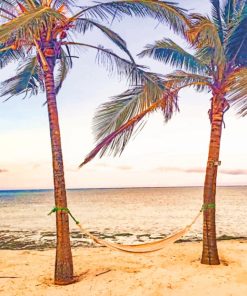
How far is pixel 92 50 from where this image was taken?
289 inches

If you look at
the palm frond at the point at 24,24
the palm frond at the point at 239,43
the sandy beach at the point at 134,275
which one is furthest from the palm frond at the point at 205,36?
the sandy beach at the point at 134,275

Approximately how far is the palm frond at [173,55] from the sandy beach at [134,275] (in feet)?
14.3

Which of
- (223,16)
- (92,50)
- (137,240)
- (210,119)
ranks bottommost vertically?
(137,240)

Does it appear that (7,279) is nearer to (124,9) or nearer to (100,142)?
(100,142)

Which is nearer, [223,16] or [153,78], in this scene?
[153,78]

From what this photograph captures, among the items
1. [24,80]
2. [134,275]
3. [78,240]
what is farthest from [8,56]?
[78,240]

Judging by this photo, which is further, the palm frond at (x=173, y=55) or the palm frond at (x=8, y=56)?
the palm frond at (x=8, y=56)

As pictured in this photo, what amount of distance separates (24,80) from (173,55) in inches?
145

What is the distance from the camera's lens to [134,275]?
699 cm

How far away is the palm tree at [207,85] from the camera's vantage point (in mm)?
6722

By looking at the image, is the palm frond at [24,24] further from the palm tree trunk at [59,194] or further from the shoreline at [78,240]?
the shoreline at [78,240]

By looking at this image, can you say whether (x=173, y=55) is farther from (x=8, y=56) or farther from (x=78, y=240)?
(x=78, y=240)

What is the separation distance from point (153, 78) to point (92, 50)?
4.77 ft

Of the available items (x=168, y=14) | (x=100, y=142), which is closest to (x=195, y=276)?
(x=100, y=142)
